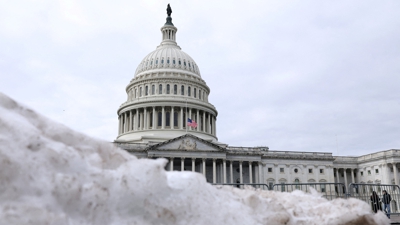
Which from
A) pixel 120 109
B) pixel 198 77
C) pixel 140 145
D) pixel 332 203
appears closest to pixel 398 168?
pixel 198 77

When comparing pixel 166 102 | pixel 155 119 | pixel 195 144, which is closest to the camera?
pixel 195 144

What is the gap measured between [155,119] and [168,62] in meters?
14.9

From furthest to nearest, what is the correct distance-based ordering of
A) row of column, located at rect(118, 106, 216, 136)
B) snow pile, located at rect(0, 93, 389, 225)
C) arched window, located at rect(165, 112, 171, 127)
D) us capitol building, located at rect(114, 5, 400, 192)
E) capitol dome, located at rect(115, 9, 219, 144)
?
arched window, located at rect(165, 112, 171, 127) < row of column, located at rect(118, 106, 216, 136) < capitol dome, located at rect(115, 9, 219, 144) < us capitol building, located at rect(114, 5, 400, 192) < snow pile, located at rect(0, 93, 389, 225)

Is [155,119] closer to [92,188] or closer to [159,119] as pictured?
[159,119]

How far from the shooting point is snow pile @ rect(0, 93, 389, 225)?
228cm

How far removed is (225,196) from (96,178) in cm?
124

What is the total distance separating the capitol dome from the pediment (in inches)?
207

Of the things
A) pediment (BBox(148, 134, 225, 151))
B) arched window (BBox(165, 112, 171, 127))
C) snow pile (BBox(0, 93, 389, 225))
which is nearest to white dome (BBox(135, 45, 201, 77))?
arched window (BBox(165, 112, 171, 127))

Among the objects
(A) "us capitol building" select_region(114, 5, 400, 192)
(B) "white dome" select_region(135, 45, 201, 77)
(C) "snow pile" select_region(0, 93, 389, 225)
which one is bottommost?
(C) "snow pile" select_region(0, 93, 389, 225)

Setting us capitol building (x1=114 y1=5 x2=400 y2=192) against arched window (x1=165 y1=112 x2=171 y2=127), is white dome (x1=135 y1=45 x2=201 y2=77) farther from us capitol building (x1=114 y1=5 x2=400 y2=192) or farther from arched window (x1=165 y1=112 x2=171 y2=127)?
arched window (x1=165 y1=112 x2=171 y2=127)

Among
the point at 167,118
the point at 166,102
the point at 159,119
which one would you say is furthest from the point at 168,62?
the point at 159,119

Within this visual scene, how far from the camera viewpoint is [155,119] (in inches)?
2805

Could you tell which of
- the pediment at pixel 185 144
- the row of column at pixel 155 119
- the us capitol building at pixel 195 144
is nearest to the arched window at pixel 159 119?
the us capitol building at pixel 195 144

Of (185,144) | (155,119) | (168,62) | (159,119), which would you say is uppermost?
(168,62)
